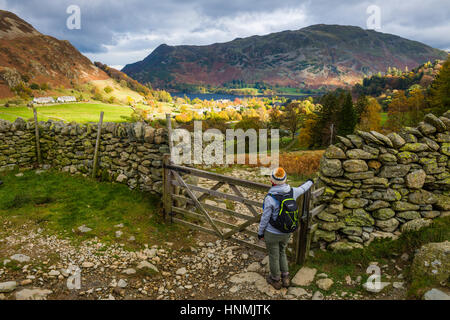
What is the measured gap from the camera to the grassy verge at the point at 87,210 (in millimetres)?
7012

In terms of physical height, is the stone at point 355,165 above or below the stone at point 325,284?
above

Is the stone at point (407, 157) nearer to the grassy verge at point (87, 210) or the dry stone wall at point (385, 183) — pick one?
the dry stone wall at point (385, 183)

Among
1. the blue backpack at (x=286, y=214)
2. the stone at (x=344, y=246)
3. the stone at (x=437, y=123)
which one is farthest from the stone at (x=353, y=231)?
the stone at (x=437, y=123)

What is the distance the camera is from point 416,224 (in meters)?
5.66

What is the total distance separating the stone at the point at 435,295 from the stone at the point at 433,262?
33 cm

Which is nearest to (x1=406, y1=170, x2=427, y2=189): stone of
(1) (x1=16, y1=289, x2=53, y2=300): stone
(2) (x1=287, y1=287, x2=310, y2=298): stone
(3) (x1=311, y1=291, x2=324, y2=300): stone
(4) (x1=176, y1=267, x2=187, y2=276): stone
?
(3) (x1=311, y1=291, x2=324, y2=300): stone

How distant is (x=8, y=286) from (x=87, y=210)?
348 centimetres

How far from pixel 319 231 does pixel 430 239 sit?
7.33 feet

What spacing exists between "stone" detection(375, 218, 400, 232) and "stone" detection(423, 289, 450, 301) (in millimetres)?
1879

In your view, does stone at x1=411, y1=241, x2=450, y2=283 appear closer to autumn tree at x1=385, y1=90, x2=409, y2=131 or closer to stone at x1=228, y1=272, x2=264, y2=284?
stone at x1=228, y1=272, x2=264, y2=284

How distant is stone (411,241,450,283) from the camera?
13.8 feet

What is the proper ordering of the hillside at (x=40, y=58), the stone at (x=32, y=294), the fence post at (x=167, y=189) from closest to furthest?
1. the stone at (x=32, y=294)
2. the fence post at (x=167, y=189)
3. the hillside at (x=40, y=58)

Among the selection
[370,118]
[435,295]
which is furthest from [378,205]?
[370,118]
